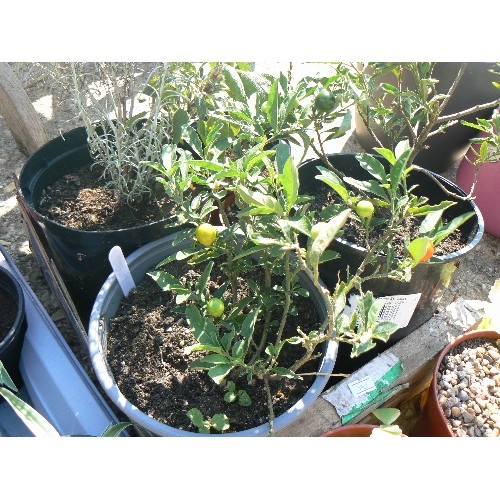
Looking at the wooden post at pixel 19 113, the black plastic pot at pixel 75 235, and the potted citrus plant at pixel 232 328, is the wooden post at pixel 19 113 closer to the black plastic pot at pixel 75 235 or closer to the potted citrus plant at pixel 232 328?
the black plastic pot at pixel 75 235

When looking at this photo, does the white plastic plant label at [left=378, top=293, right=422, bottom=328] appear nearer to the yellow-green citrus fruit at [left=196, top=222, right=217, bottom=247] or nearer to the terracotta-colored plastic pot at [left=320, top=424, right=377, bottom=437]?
the terracotta-colored plastic pot at [left=320, top=424, right=377, bottom=437]

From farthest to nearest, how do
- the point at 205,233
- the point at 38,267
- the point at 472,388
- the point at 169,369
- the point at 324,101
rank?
1. the point at 38,267
2. the point at 472,388
3. the point at 169,369
4. the point at 324,101
5. the point at 205,233

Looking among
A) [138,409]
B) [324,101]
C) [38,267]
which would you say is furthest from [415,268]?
[38,267]

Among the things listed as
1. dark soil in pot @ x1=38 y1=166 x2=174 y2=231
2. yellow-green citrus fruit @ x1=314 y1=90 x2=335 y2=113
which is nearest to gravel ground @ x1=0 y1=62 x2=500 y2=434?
dark soil in pot @ x1=38 y1=166 x2=174 y2=231

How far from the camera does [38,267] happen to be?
5.37 feet

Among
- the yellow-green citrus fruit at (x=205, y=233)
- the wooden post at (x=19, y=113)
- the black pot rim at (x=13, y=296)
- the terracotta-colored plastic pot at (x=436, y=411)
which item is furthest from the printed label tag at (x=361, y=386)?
the wooden post at (x=19, y=113)

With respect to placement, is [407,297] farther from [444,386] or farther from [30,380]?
[30,380]

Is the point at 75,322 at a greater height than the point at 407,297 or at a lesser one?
greater

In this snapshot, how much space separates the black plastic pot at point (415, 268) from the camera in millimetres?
1169

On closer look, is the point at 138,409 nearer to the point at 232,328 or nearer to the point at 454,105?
the point at 232,328

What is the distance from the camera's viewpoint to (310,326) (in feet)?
3.69

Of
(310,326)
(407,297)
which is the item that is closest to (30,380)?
(310,326)

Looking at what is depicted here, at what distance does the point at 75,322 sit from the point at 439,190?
978 millimetres

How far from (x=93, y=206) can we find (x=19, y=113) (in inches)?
25.7
